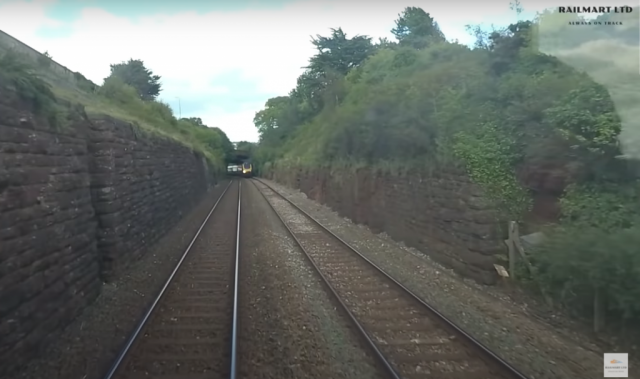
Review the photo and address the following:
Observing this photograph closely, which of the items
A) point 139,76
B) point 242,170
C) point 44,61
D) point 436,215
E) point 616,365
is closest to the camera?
point 616,365

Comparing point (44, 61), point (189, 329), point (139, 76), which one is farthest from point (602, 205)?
point (139, 76)

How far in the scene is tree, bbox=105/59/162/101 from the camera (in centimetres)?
5172

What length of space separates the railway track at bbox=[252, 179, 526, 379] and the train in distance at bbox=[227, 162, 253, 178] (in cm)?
7419

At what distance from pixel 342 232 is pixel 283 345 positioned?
32.2 ft

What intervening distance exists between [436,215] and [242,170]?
3011 inches

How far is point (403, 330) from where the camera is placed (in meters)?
6.40

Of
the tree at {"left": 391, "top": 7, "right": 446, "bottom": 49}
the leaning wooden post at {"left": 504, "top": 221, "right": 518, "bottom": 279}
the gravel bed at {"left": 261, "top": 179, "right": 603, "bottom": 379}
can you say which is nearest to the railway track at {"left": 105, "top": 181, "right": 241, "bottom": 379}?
the gravel bed at {"left": 261, "top": 179, "right": 603, "bottom": 379}

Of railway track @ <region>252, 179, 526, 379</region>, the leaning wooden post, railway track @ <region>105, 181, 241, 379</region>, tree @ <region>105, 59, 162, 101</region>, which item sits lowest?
railway track @ <region>252, 179, 526, 379</region>

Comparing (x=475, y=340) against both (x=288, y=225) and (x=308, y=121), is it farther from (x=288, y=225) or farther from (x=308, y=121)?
(x=308, y=121)

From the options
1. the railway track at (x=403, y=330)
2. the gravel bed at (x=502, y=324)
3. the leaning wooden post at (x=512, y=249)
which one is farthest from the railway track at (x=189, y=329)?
the leaning wooden post at (x=512, y=249)

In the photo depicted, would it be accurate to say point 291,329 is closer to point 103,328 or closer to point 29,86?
point 103,328

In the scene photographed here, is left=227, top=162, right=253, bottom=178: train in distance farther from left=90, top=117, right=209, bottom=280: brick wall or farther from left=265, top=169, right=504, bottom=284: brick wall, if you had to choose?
left=90, top=117, right=209, bottom=280: brick wall

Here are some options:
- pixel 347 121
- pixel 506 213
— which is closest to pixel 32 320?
pixel 506 213

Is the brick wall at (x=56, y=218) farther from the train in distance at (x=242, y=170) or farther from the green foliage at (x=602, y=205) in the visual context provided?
→ the train in distance at (x=242, y=170)
